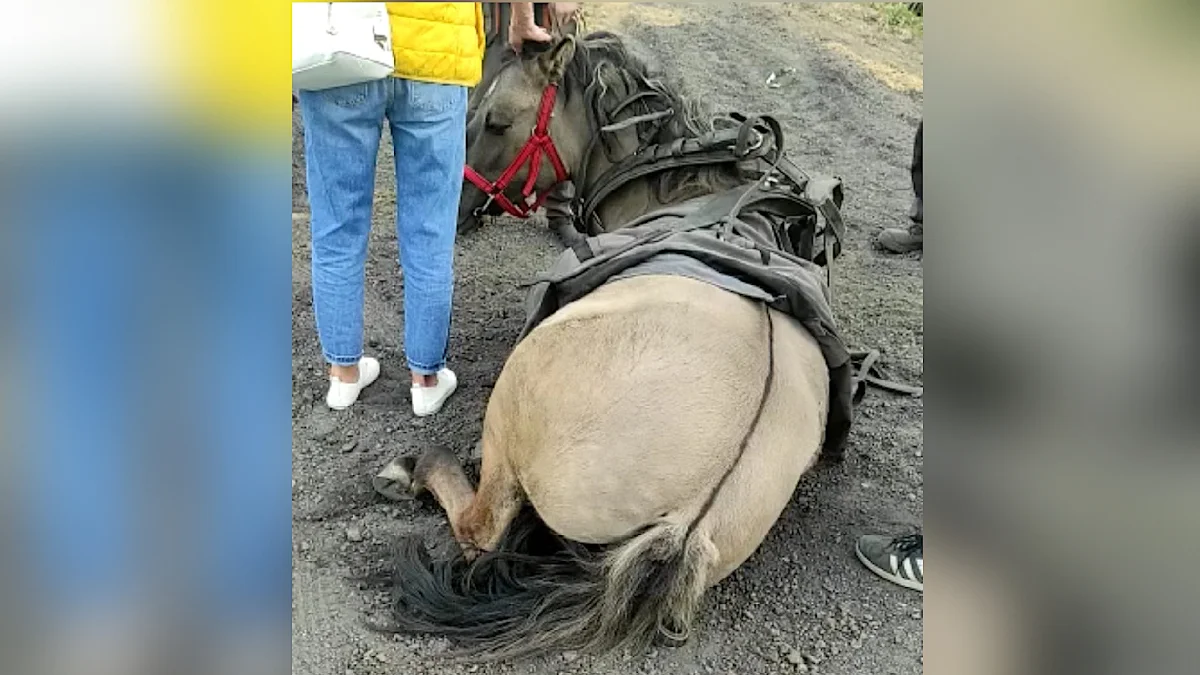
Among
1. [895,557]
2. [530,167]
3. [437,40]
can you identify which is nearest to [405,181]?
[437,40]

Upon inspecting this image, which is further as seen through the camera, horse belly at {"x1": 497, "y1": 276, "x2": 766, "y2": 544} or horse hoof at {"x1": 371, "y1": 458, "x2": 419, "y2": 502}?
horse hoof at {"x1": 371, "y1": 458, "x2": 419, "y2": 502}

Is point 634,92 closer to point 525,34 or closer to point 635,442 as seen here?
point 525,34

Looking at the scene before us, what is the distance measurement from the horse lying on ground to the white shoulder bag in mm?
367

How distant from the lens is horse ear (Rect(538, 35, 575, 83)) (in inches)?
62.5

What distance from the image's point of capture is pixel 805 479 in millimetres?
1278

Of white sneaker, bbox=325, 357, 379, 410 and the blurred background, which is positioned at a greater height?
the blurred background

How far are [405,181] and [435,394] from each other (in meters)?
0.33

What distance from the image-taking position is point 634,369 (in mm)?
1045

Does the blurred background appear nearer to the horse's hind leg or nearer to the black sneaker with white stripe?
the black sneaker with white stripe

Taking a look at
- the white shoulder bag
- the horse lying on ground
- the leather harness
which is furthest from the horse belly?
the white shoulder bag

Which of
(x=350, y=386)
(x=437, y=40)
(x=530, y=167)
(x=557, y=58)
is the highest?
(x=437, y=40)
